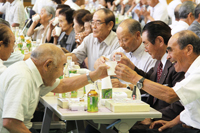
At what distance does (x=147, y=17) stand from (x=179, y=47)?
475 cm

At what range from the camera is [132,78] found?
224 cm

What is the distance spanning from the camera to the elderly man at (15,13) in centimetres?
715

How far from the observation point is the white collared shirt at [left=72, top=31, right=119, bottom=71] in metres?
3.96

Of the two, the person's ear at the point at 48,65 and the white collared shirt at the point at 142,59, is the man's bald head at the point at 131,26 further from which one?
the person's ear at the point at 48,65

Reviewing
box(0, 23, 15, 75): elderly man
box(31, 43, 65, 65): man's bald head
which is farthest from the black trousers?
box(0, 23, 15, 75): elderly man

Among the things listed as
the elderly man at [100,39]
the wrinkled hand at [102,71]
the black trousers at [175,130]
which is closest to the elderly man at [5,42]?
the wrinkled hand at [102,71]

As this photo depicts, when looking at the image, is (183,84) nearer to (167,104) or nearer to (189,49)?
(189,49)

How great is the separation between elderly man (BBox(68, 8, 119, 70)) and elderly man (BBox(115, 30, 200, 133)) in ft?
5.56

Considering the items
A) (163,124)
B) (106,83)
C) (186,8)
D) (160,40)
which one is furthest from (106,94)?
(186,8)

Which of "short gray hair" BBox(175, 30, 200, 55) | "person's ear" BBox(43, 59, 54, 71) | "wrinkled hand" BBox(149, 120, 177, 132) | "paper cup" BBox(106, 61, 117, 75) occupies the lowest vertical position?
"wrinkled hand" BBox(149, 120, 177, 132)

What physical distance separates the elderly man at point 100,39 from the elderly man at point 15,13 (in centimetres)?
361

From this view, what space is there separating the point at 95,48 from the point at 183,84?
2160 mm

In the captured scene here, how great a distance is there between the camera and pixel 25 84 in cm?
184

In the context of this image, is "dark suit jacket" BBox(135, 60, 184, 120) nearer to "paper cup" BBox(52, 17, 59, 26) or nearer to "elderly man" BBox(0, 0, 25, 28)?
"paper cup" BBox(52, 17, 59, 26)
